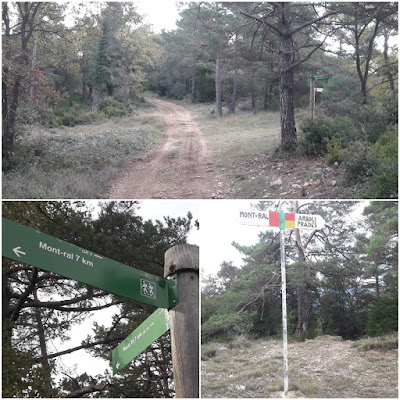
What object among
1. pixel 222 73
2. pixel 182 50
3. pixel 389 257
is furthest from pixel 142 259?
pixel 222 73

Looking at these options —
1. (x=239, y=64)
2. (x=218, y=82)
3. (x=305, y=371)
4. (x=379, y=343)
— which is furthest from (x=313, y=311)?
(x=218, y=82)

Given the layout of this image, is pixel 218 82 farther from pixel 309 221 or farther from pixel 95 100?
pixel 309 221

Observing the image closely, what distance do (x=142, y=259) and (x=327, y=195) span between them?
4.05 metres

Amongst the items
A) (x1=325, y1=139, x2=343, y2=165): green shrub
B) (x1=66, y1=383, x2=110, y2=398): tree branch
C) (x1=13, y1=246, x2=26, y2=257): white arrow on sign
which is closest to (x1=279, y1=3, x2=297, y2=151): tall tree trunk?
(x1=325, y1=139, x2=343, y2=165): green shrub

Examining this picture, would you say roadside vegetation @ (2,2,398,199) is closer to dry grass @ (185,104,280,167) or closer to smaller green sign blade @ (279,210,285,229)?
dry grass @ (185,104,280,167)

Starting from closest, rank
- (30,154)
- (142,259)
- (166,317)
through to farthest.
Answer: (166,317) → (142,259) → (30,154)

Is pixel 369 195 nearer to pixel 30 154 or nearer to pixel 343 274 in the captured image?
pixel 343 274

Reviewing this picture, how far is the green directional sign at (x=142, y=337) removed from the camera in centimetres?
276

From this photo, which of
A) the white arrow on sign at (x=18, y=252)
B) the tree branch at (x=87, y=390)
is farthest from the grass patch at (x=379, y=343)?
the white arrow on sign at (x=18, y=252)

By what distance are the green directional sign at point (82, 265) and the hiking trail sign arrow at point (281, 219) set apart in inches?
108

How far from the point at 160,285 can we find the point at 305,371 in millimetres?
5174

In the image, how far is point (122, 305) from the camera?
291 inches

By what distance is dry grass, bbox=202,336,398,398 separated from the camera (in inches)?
254

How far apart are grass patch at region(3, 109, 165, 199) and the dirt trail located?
444 millimetres
